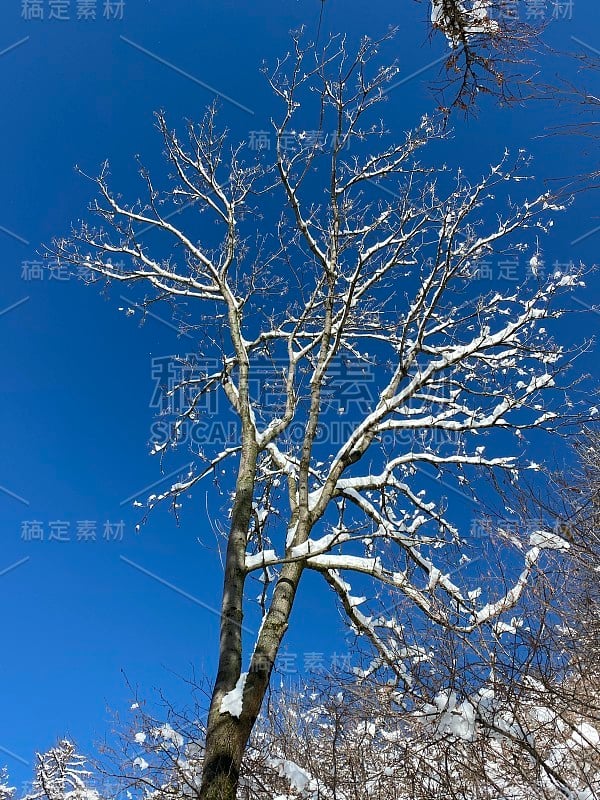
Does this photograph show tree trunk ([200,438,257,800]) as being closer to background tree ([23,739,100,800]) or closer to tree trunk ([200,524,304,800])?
tree trunk ([200,524,304,800])

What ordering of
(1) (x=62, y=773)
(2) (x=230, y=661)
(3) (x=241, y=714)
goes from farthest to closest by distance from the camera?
(1) (x=62, y=773) < (2) (x=230, y=661) < (3) (x=241, y=714)

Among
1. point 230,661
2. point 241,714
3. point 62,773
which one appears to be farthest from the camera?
point 62,773

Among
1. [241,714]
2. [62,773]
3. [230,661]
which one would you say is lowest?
[241,714]

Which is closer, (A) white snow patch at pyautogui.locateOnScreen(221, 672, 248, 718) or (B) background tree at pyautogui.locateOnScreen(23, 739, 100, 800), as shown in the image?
(A) white snow patch at pyautogui.locateOnScreen(221, 672, 248, 718)

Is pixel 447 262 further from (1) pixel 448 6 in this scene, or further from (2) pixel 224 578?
(2) pixel 224 578

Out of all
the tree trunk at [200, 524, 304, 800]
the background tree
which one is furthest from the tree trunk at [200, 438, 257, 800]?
the background tree

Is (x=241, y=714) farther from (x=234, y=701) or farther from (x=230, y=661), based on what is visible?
(x=230, y=661)

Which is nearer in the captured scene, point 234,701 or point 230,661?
point 234,701

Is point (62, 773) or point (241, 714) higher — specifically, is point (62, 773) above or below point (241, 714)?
above

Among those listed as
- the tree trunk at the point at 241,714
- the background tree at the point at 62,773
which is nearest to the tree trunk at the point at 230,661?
the tree trunk at the point at 241,714

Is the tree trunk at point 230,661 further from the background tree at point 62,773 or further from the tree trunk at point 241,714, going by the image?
the background tree at point 62,773

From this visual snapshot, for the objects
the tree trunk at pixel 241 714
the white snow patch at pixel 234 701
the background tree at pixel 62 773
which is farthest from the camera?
the background tree at pixel 62 773

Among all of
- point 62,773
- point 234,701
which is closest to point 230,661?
point 234,701

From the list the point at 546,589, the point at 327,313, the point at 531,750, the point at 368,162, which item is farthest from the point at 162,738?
the point at 368,162
